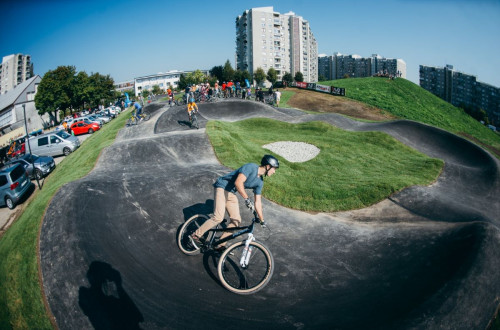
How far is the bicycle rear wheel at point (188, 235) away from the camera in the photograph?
7000 millimetres

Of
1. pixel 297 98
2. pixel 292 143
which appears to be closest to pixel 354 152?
pixel 292 143

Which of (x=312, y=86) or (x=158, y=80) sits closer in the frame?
(x=312, y=86)

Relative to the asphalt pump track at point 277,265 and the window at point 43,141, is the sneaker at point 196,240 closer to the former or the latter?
the asphalt pump track at point 277,265

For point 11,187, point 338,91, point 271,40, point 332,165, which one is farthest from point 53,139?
point 271,40

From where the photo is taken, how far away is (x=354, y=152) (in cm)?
1930

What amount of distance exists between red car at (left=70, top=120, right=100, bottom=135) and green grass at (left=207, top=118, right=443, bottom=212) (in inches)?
822

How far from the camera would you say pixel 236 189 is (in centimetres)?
602

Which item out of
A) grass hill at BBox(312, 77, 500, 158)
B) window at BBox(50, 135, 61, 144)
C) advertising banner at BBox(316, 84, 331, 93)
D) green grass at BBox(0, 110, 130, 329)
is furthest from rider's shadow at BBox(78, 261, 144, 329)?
advertising banner at BBox(316, 84, 331, 93)

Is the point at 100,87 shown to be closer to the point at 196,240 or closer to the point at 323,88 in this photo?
the point at 323,88

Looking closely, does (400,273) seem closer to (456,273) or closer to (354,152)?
(456,273)

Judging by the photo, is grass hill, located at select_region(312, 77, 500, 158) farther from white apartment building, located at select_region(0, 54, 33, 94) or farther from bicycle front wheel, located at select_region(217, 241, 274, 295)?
white apartment building, located at select_region(0, 54, 33, 94)

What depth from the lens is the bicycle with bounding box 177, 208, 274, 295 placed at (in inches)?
227

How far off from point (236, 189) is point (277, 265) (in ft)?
7.75

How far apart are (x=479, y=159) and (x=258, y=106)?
850 inches
